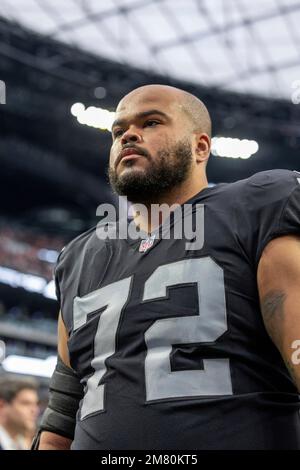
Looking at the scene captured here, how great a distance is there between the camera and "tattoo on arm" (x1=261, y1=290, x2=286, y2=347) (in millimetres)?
1280

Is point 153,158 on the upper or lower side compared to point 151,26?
lower

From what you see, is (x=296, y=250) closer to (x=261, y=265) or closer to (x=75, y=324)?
(x=261, y=265)

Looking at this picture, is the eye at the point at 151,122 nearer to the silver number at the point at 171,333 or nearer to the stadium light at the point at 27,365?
the silver number at the point at 171,333

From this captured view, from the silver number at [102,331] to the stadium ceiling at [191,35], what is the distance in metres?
10.3

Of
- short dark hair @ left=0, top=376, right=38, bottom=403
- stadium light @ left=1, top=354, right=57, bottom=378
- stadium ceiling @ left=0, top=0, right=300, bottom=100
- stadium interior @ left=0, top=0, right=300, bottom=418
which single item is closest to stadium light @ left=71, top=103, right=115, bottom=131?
stadium interior @ left=0, top=0, right=300, bottom=418

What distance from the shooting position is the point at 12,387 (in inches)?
158

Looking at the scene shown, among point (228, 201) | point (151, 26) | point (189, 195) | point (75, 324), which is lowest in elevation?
point (75, 324)

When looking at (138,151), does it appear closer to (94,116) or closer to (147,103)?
(147,103)

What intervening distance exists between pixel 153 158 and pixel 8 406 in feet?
9.33

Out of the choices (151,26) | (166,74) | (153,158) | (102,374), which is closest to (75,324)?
(102,374)

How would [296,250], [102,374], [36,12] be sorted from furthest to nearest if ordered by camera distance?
1. [36,12]
2. [102,374]
3. [296,250]

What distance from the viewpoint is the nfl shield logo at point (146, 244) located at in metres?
1.50

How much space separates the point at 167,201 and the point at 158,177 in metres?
0.07

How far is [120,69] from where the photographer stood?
12.7 metres
